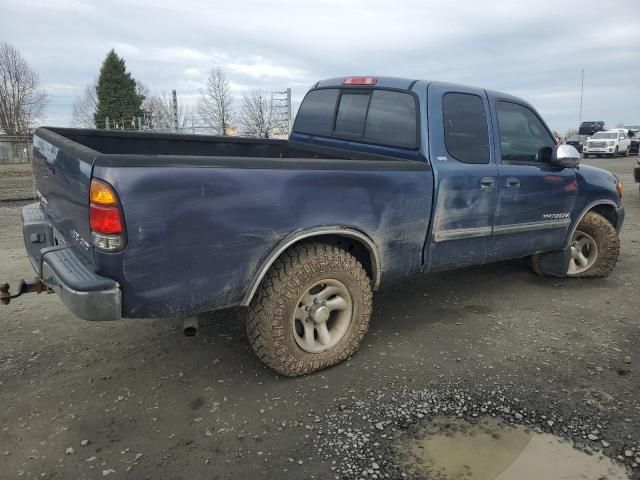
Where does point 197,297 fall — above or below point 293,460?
above

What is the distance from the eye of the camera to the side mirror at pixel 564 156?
14.5 ft

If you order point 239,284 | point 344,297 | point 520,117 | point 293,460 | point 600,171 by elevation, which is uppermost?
point 520,117

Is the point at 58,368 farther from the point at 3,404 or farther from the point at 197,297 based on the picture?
the point at 197,297

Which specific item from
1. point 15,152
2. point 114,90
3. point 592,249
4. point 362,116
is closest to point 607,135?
point 592,249

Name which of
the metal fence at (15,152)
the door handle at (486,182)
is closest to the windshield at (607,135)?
the door handle at (486,182)

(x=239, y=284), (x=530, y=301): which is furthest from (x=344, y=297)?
(x=530, y=301)

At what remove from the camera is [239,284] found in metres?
2.89

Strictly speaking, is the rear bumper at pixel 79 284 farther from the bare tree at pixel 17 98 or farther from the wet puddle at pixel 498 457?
the bare tree at pixel 17 98

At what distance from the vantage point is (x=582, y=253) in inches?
215

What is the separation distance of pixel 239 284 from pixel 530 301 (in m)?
3.17

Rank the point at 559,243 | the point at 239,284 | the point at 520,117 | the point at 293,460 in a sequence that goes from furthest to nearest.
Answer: the point at 559,243 < the point at 520,117 < the point at 239,284 < the point at 293,460

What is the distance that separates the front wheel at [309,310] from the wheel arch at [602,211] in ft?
8.73

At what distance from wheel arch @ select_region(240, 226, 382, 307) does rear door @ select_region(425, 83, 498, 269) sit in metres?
0.49

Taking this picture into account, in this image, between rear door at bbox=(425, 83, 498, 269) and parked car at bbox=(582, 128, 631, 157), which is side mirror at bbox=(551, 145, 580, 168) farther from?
parked car at bbox=(582, 128, 631, 157)
